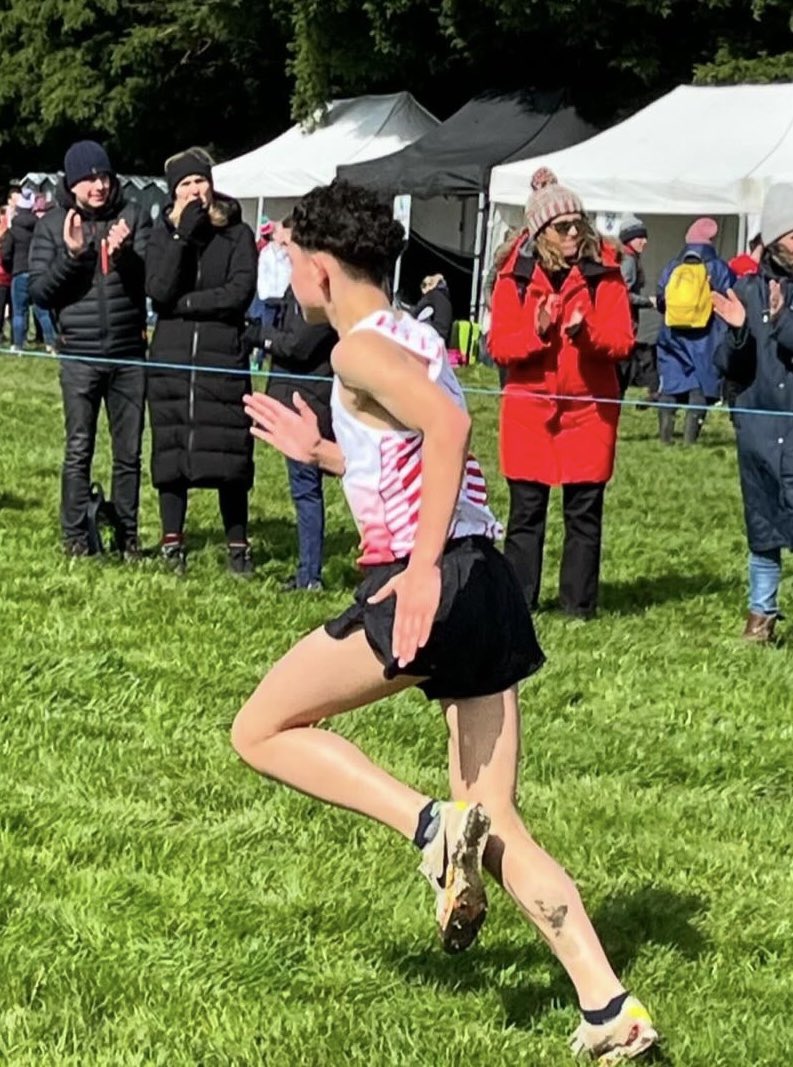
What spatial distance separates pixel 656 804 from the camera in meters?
5.62

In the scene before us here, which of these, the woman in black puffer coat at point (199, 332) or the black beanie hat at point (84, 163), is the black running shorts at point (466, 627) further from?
the black beanie hat at point (84, 163)

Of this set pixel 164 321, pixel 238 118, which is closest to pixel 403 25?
pixel 238 118

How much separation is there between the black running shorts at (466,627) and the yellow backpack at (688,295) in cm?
1235

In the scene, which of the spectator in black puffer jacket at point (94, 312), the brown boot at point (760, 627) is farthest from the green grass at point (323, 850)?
the spectator in black puffer jacket at point (94, 312)

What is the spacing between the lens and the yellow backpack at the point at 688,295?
1570cm

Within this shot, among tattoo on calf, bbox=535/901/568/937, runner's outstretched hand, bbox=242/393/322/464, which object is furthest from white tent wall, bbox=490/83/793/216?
tattoo on calf, bbox=535/901/568/937

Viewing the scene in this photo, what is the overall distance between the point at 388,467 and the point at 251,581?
529 centimetres

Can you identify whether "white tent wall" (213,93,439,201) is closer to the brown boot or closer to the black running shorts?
the brown boot

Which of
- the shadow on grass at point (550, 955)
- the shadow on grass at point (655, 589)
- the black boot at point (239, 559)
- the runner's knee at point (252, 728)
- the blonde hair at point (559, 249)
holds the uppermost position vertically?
the blonde hair at point (559, 249)

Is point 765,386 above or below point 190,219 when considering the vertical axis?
below

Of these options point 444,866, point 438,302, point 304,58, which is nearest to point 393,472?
point 444,866

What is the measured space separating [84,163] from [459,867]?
234 inches

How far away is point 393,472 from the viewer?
3.66m

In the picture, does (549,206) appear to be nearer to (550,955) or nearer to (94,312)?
(94,312)
